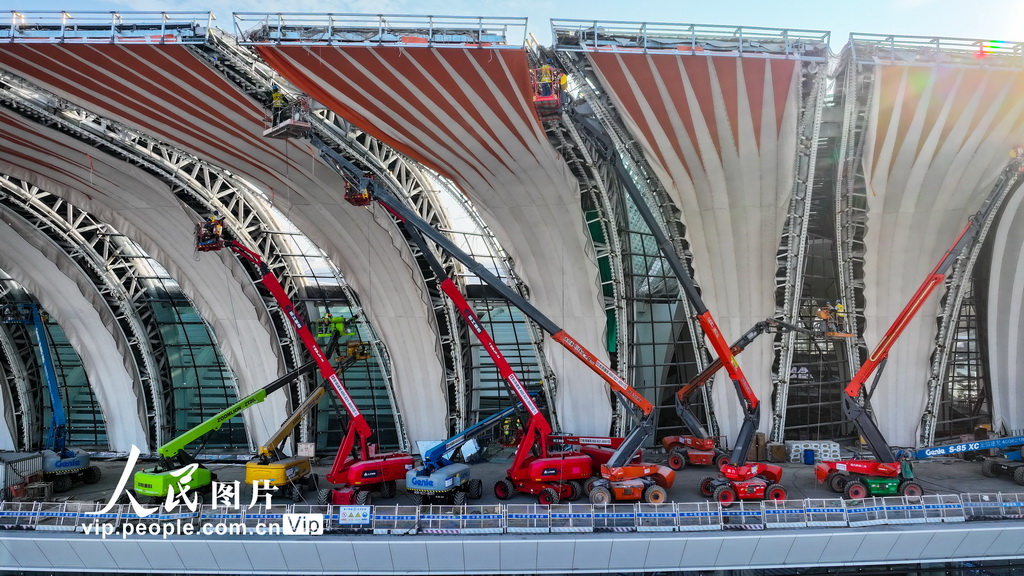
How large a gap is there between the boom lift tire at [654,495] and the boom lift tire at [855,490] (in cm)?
581

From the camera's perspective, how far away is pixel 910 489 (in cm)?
2098

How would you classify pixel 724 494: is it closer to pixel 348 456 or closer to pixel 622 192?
pixel 348 456

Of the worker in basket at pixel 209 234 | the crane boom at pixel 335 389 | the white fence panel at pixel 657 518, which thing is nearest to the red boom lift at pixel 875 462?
the white fence panel at pixel 657 518

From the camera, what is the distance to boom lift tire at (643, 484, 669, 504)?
20594 millimetres

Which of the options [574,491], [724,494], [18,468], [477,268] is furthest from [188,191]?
[724,494]

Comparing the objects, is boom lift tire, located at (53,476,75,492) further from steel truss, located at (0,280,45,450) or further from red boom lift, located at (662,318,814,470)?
red boom lift, located at (662,318,814,470)

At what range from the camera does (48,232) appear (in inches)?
1232

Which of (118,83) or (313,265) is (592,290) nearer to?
(313,265)

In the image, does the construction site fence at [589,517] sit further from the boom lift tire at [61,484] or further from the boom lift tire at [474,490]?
the boom lift tire at [61,484]

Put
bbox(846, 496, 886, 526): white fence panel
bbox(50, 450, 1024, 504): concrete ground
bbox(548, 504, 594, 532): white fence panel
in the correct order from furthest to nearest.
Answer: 1. bbox(50, 450, 1024, 504): concrete ground
2. bbox(846, 496, 886, 526): white fence panel
3. bbox(548, 504, 594, 532): white fence panel

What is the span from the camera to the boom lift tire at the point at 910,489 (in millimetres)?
20891

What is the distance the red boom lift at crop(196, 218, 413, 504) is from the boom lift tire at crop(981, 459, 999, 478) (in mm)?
20234

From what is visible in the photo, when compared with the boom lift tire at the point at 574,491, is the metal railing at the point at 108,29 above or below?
above

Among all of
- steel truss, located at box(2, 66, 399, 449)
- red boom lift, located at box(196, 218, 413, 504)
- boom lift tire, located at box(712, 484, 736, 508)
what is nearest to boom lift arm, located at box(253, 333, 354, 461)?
red boom lift, located at box(196, 218, 413, 504)
